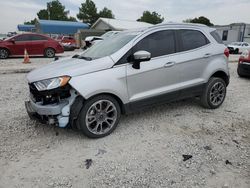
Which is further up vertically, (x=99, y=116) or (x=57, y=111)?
(x=57, y=111)

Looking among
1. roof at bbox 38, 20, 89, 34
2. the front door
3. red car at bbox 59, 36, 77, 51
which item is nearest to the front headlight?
the front door

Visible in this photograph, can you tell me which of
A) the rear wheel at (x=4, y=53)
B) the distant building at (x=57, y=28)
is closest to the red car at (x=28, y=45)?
the rear wheel at (x=4, y=53)

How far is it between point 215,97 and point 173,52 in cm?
155

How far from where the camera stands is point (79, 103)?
3338 mm

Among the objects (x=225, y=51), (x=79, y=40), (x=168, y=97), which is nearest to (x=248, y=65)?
(x=225, y=51)

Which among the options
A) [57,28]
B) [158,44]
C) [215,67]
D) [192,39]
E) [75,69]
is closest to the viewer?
[75,69]

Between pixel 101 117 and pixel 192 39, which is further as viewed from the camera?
pixel 192 39

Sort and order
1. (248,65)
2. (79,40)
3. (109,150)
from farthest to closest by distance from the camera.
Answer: (79,40) → (248,65) → (109,150)

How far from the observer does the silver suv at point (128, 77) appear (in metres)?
3.33

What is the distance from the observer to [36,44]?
538 inches

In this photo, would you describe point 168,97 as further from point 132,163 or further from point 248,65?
point 248,65

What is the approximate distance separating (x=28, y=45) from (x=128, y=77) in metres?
11.7

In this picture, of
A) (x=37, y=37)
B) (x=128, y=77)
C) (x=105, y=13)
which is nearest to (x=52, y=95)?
(x=128, y=77)

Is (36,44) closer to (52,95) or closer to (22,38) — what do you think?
(22,38)
